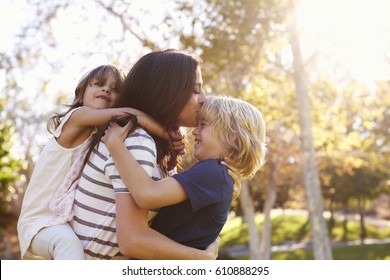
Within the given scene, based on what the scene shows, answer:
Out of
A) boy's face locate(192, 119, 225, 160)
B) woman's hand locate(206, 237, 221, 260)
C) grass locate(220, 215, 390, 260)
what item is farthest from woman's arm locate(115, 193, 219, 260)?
grass locate(220, 215, 390, 260)

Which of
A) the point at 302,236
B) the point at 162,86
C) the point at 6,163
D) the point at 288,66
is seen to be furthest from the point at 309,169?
the point at 302,236

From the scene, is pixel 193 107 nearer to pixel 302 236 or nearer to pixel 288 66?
pixel 288 66

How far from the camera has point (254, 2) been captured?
11.8 m

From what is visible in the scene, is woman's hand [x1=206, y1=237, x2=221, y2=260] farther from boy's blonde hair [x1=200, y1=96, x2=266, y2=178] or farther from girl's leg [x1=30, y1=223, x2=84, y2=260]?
girl's leg [x1=30, y1=223, x2=84, y2=260]

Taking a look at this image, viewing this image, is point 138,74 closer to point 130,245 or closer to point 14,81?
point 130,245

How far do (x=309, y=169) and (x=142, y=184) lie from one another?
1011 cm

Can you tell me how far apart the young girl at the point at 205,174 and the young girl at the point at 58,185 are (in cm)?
24

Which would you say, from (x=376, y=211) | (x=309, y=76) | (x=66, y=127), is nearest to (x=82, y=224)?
(x=66, y=127)

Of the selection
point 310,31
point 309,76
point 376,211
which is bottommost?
point 376,211

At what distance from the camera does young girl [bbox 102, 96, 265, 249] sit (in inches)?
96.2

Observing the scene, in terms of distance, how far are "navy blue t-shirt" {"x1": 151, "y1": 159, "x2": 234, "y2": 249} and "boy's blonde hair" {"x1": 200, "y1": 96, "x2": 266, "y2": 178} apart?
0.52 feet

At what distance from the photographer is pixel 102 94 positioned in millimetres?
3273

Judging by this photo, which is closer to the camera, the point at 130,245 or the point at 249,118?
the point at 130,245

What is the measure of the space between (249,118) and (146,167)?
24.1 inches
